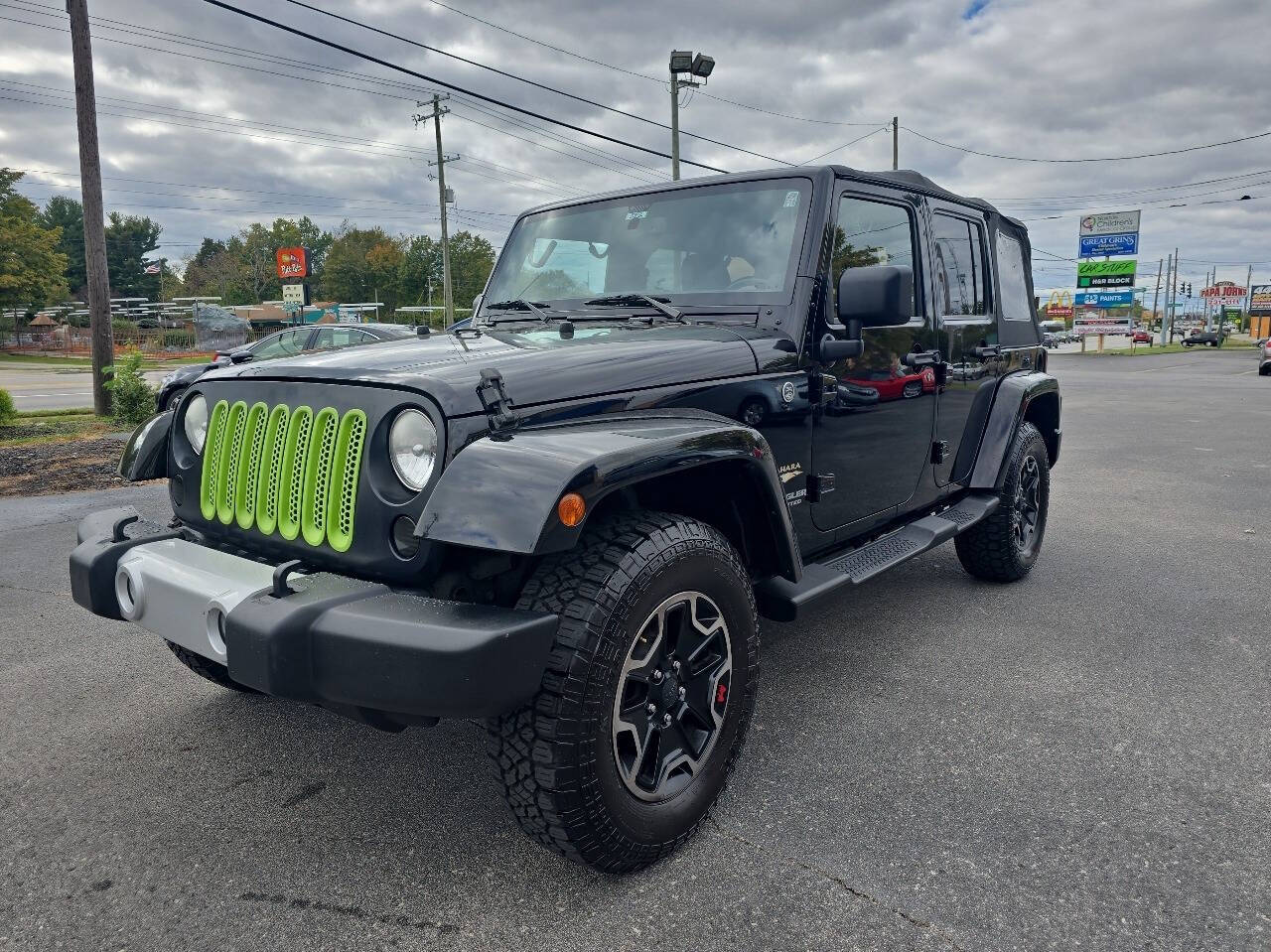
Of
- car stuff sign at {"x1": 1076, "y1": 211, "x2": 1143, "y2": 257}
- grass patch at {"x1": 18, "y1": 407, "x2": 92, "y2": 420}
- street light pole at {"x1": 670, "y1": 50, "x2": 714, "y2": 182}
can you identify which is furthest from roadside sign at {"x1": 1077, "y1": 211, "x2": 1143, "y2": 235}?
grass patch at {"x1": 18, "y1": 407, "x2": 92, "y2": 420}

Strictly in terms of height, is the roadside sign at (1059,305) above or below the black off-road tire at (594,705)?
above

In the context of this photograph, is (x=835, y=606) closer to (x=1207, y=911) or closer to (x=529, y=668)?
(x=1207, y=911)

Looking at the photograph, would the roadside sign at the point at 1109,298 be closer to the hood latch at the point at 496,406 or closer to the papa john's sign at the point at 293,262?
the papa john's sign at the point at 293,262

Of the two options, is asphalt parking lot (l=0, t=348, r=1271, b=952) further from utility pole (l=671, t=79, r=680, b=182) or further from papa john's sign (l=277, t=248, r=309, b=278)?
papa john's sign (l=277, t=248, r=309, b=278)

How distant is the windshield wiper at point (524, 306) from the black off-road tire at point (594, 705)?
4.63 feet

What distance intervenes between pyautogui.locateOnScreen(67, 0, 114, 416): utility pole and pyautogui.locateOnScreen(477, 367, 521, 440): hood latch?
12.6 meters

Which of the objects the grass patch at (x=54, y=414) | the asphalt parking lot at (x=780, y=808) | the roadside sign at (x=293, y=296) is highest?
Result: the roadside sign at (x=293, y=296)

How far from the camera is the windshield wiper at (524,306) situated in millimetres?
3442

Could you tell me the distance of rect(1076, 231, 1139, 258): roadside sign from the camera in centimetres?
4784

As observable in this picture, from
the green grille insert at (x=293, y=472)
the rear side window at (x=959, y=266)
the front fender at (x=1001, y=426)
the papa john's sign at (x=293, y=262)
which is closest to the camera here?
the green grille insert at (x=293, y=472)

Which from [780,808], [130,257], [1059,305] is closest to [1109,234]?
[780,808]

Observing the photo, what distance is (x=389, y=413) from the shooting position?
2.13 metres

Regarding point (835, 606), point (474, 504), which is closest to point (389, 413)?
point (474, 504)

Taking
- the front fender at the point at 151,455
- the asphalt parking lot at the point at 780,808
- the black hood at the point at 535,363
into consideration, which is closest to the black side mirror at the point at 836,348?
the black hood at the point at 535,363
